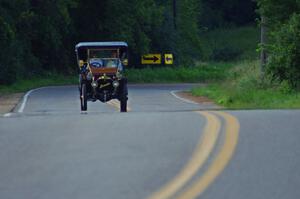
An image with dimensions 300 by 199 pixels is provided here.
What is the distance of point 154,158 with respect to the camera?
923 cm

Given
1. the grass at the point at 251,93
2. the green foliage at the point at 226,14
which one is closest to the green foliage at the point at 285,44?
the grass at the point at 251,93

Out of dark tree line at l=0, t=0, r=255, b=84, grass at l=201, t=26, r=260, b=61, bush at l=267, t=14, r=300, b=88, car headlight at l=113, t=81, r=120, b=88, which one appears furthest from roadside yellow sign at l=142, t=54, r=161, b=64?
car headlight at l=113, t=81, r=120, b=88

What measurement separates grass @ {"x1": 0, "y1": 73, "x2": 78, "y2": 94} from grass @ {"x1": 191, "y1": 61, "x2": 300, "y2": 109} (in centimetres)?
1060

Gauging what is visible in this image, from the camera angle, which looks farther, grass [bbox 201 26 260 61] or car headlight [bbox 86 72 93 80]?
grass [bbox 201 26 260 61]

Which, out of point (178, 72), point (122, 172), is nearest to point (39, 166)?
point (122, 172)

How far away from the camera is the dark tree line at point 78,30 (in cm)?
5075

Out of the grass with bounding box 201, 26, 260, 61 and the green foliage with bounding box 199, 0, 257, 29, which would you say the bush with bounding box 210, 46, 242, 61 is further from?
the green foliage with bounding box 199, 0, 257, 29

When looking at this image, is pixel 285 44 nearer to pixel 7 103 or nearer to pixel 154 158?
pixel 7 103

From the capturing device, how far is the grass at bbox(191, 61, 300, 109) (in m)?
24.9

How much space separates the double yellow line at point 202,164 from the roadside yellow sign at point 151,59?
5501 cm

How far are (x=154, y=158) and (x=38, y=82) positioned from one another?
44.0 metres

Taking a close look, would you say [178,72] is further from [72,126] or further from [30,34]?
[72,126]

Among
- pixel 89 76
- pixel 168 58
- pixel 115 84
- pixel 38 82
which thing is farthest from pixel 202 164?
pixel 168 58

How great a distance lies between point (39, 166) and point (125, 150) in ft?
3.70
